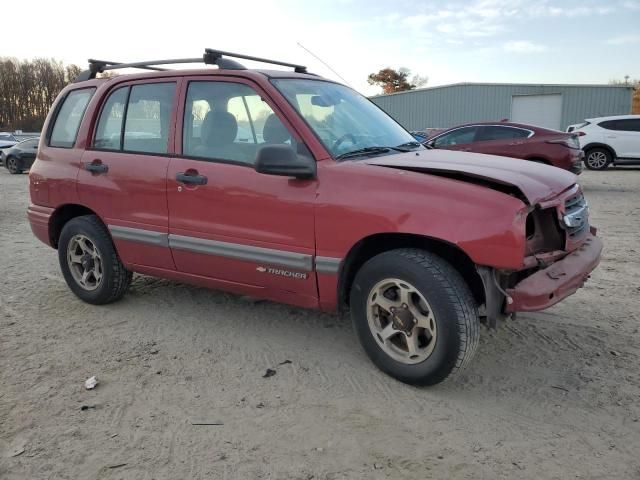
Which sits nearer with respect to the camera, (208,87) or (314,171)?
(314,171)

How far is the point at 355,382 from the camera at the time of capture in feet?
11.0

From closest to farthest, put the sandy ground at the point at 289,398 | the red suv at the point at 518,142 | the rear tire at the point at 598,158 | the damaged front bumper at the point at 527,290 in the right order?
1. the sandy ground at the point at 289,398
2. the damaged front bumper at the point at 527,290
3. the red suv at the point at 518,142
4. the rear tire at the point at 598,158

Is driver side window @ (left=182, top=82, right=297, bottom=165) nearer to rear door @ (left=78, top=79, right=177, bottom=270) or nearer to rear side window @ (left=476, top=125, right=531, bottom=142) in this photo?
rear door @ (left=78, top=79, right=177, bottom=270)

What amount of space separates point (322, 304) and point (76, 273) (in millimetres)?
2520

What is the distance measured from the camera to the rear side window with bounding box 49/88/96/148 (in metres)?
4.68

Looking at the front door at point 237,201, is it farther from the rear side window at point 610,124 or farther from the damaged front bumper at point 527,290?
the rear side window at point 610,124

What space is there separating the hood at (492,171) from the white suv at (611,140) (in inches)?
537

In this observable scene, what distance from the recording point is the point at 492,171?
321cm

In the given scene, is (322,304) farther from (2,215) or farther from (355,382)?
(2,215)

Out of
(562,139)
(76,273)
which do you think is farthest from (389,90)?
(76,273)

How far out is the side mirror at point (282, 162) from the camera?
325 cm

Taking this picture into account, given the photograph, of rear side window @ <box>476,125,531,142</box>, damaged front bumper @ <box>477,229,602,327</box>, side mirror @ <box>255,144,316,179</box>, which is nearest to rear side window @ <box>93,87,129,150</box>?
side mirror @ <box>255,144,316,179</box>

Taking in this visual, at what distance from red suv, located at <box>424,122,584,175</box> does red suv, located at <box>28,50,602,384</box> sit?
708 centimetres

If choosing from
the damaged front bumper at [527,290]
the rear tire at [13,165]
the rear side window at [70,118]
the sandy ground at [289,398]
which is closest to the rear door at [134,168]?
the rear side window at [70,118]
